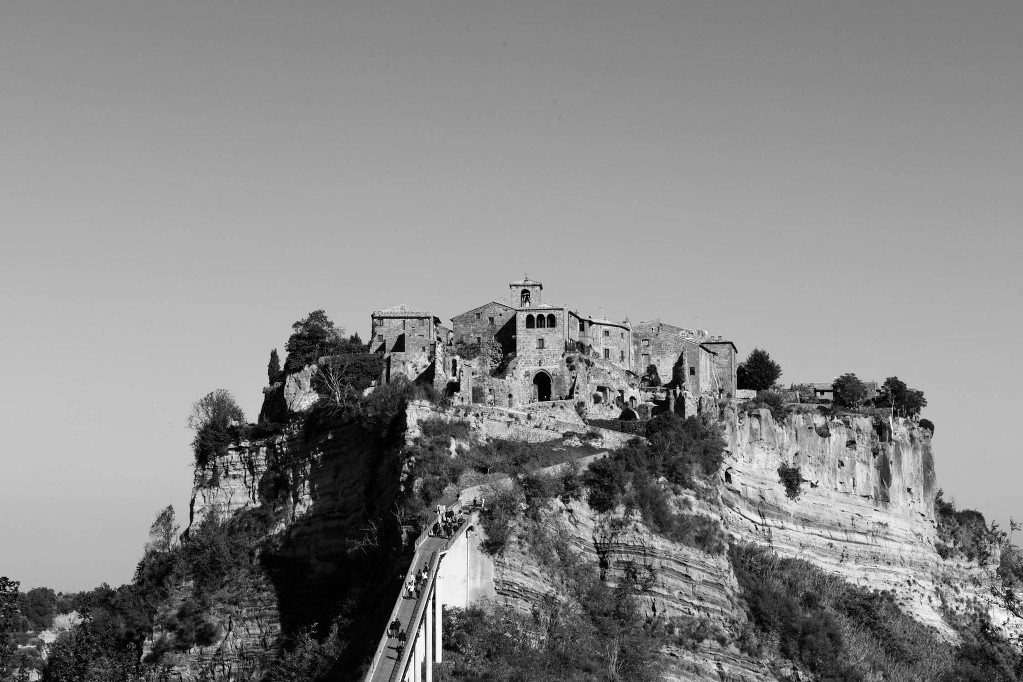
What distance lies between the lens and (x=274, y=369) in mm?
74812

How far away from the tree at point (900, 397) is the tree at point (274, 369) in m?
30.7

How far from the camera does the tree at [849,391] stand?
80.6 meters

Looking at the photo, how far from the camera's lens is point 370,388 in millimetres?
69125

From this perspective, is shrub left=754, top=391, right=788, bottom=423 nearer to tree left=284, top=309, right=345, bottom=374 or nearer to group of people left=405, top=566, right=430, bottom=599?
tree left=284, top=309, right=345, bottom=374

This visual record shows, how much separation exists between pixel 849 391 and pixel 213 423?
32191 mm

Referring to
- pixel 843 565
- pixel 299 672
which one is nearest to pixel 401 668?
pixel 299 672

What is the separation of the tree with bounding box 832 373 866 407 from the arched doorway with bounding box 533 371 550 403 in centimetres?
1694

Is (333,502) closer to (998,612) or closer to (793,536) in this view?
(793,536)

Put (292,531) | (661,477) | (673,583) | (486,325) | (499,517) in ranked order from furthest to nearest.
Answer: (486,325), (292,531), (661,477), (673,583), (499,517)

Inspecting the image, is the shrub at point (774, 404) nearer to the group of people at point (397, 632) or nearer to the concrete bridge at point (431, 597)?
the concrete bridge at point (431, 597)

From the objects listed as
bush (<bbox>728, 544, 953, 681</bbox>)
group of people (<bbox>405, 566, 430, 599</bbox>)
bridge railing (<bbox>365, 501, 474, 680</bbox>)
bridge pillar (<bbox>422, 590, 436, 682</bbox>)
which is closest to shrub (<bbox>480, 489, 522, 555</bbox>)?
bridge railing (<bbox>365, 501, 474, 680</bbox>)

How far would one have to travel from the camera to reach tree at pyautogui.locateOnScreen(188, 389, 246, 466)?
227ft

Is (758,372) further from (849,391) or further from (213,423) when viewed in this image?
(213,423)

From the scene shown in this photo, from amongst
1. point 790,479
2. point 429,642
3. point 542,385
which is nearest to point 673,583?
point 429,642
